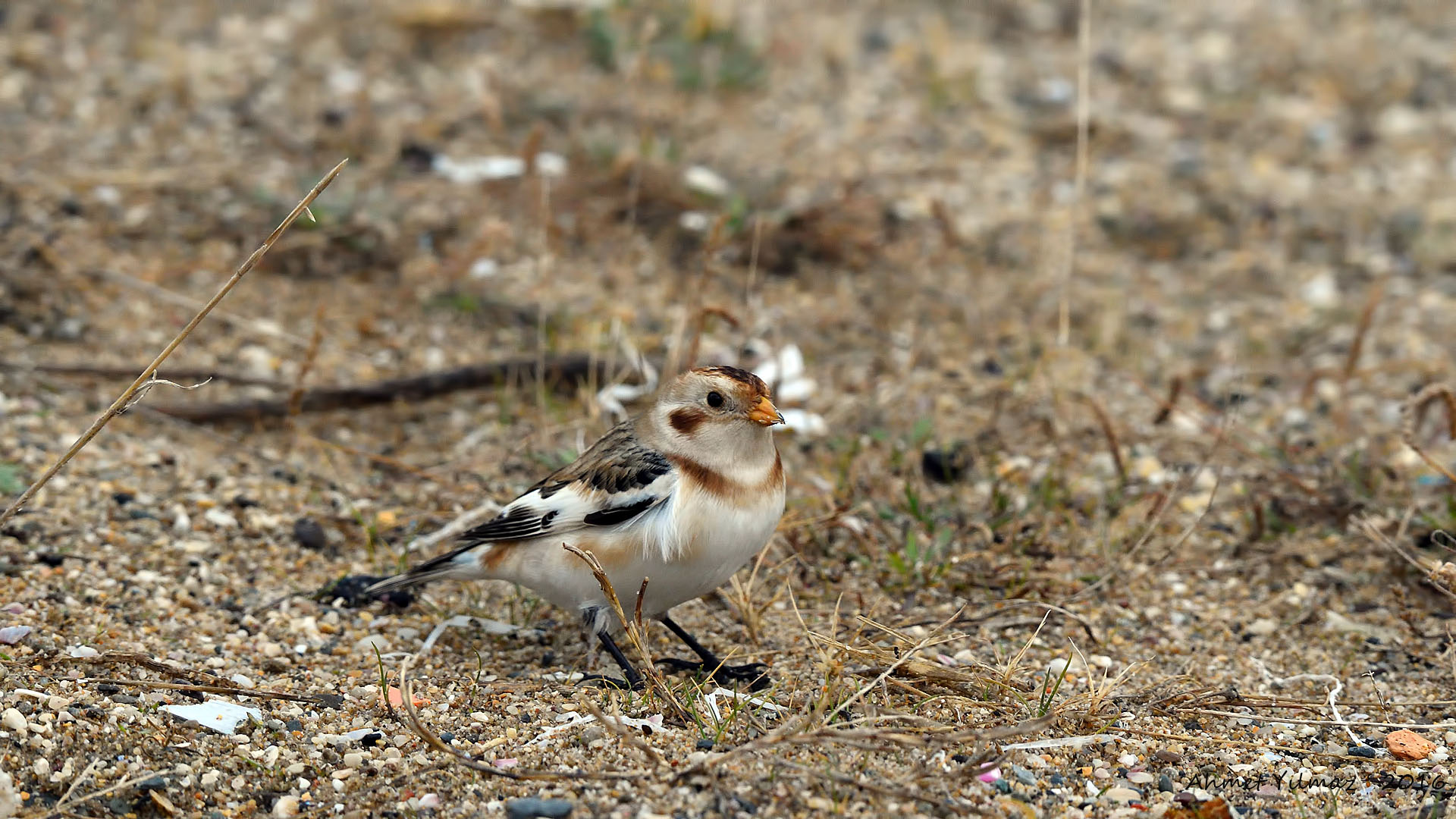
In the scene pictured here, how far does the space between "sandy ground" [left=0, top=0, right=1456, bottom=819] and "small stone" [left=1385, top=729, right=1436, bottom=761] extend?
4 centimetres

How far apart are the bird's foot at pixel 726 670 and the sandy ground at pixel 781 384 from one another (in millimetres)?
65

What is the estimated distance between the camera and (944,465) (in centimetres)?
474

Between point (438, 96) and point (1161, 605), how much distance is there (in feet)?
13.9

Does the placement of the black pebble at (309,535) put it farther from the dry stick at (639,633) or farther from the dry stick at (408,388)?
the dry stick at (639,633)

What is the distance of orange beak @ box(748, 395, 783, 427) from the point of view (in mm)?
3604

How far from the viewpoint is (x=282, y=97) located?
6.75m

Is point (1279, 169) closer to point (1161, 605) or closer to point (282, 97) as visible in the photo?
point (1161, 605)

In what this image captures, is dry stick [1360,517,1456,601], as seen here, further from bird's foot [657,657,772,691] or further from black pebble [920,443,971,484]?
bird's foot [657,657,772,691]

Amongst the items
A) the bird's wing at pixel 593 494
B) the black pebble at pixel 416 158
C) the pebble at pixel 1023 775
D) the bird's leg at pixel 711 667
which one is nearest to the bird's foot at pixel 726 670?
the bird's leg at pixel 711 667

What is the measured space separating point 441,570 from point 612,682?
57cm

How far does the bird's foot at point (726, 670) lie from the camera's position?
3634 millimetres

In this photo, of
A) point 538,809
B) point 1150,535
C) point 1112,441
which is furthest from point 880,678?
point 1112,441

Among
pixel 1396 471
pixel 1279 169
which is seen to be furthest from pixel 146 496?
pixel 1279 169

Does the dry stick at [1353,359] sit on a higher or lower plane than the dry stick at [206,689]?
higher
